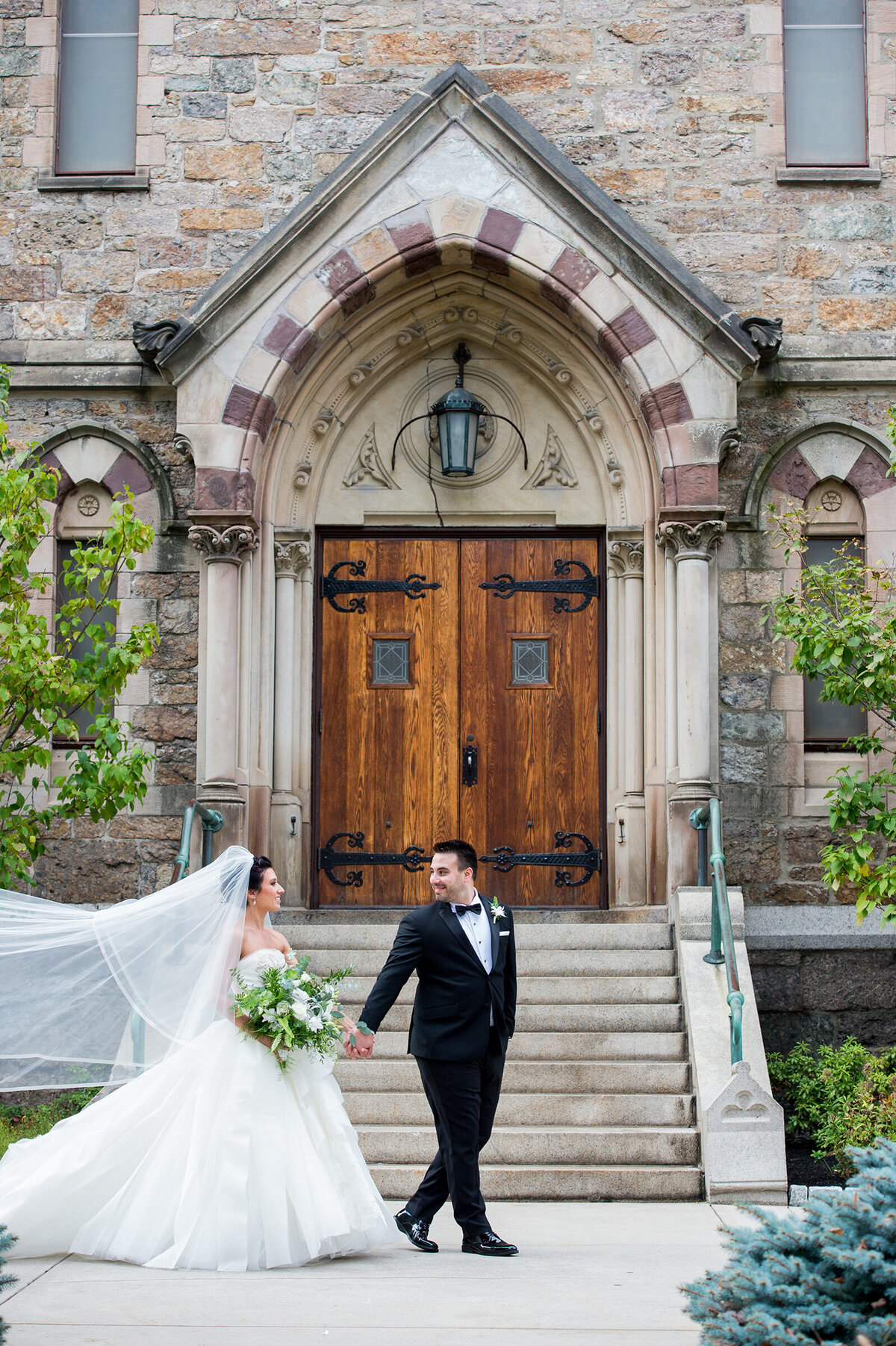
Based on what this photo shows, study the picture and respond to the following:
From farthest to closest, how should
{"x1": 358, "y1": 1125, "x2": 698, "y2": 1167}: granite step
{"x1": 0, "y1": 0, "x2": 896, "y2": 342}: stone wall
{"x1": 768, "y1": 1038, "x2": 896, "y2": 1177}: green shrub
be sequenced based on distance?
{"x1": 0, "y1": 0, "x2": 896, "y2": 342}: stone wall
{"x1": 768, "y1": 1038, "x2": 896, "y2": 1177}: green shrub
{"x1": 358, "y1": 1125, "x2": 698, "y2": 1167}: granite step

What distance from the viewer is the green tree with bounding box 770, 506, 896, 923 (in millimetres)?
8477

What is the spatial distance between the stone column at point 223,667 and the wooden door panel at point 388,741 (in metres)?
0.87

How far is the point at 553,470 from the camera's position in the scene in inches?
424

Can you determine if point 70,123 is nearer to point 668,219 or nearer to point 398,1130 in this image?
point 668,219

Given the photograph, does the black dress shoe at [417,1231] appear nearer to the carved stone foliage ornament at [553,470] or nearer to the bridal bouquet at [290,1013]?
→ the bridal bouquet at [290,1013]

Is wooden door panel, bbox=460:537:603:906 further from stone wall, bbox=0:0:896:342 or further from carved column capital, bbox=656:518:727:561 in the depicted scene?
stone wall, bbox=0:0:896:342

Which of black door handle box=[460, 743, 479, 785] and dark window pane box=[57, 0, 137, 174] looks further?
dark window pane box=[57, 0, 137, 174]

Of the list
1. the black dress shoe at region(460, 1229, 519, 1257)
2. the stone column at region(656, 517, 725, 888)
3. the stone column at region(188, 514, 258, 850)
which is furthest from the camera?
the stone column at region(188, 514, 258, 850)

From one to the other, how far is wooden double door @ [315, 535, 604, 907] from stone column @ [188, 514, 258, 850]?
86cm

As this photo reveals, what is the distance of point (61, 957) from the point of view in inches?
244

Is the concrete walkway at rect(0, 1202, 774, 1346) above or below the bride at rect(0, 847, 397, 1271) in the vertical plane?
below

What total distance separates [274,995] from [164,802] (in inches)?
176

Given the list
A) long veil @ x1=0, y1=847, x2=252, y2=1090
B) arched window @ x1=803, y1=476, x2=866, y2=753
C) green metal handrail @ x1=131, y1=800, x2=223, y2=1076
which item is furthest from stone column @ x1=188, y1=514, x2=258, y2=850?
arched window @ x1=803, y1=476, x2=866, y2=753

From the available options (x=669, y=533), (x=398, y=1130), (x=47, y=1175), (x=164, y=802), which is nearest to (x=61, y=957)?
(x=47, y=1175)
